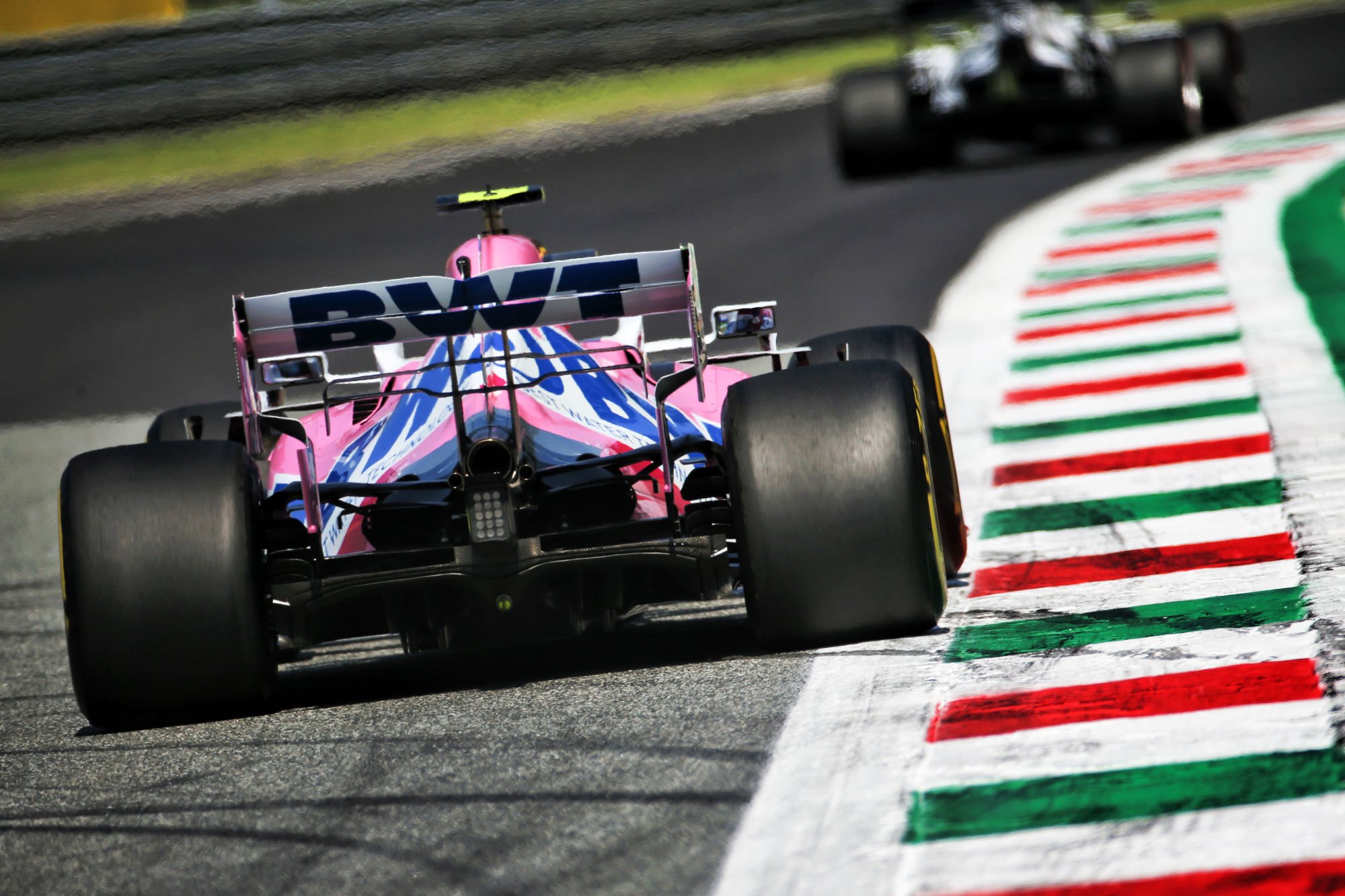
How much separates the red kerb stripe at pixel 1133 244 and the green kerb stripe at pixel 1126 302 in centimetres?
163

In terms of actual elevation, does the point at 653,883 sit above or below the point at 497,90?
below

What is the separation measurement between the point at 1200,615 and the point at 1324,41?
18.5 m

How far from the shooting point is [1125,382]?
9.91 metres

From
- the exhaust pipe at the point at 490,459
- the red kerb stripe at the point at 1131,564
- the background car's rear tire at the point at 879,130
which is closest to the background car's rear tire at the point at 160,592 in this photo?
the exhaust pipe at the point at 490,459

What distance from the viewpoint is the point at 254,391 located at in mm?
5836

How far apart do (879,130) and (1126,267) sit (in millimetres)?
4643

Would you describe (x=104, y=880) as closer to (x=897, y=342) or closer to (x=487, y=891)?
(x=487, y=891)

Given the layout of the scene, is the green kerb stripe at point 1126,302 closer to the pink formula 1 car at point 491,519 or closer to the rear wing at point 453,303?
the pink formula 1 car at point 491,519

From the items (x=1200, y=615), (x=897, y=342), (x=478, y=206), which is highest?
(x=478, y=206)

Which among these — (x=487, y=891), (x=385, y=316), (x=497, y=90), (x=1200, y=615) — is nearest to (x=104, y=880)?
(x=487, y=891)

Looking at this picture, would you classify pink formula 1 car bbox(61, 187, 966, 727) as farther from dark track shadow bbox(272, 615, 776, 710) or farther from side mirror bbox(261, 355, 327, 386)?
dark track shadow bbox(272, 615, 776, 710)

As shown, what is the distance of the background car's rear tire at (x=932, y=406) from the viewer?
21.6 feet

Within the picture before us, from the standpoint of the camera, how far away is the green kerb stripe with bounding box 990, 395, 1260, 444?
8.91m

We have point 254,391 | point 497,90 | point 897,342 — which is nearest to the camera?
point 254,391
